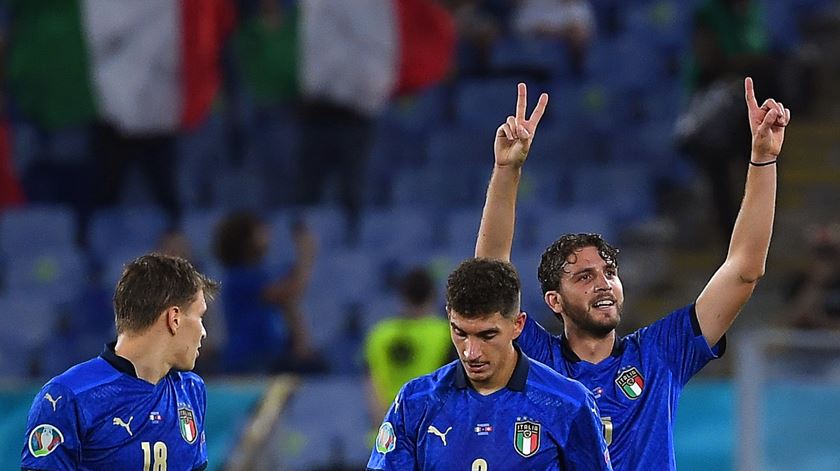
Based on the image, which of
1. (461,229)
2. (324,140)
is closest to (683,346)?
(461,229)

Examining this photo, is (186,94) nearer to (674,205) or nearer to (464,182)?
(464,182)

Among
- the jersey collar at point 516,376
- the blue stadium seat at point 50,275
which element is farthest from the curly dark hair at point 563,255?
the blue stadium seat at point 50,275

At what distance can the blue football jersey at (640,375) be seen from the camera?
491 cm

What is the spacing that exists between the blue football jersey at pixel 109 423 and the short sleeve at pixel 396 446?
1.95 feet

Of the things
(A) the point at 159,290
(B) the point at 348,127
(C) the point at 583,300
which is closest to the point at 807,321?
(B) the point at 348,127

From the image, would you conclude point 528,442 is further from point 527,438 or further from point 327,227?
point 327,227

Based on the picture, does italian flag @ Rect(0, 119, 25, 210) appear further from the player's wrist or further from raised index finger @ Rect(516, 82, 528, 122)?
the player's wrist

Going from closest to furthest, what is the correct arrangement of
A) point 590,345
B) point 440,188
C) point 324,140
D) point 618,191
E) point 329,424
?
point 590,345
point 329,424
point 324,140
point 618,191
point 440,188

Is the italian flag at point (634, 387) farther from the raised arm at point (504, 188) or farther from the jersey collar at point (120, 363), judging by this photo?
the jersey collar at point (120, 363)

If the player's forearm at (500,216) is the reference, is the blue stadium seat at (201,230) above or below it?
above

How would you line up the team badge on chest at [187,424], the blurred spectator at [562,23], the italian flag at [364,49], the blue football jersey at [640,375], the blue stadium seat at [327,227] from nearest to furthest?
the team badge on chest at [187,424]
the blue football jersey at [640,375]
the italian flag at [364,49]
the blue stadium seat at [327,227]
the blurred spectator at [562,23]

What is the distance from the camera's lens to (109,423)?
450 cm

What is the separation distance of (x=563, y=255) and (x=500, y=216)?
11.0 inches

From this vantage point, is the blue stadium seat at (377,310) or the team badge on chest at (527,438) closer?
the team badge on chest at (527,438)
